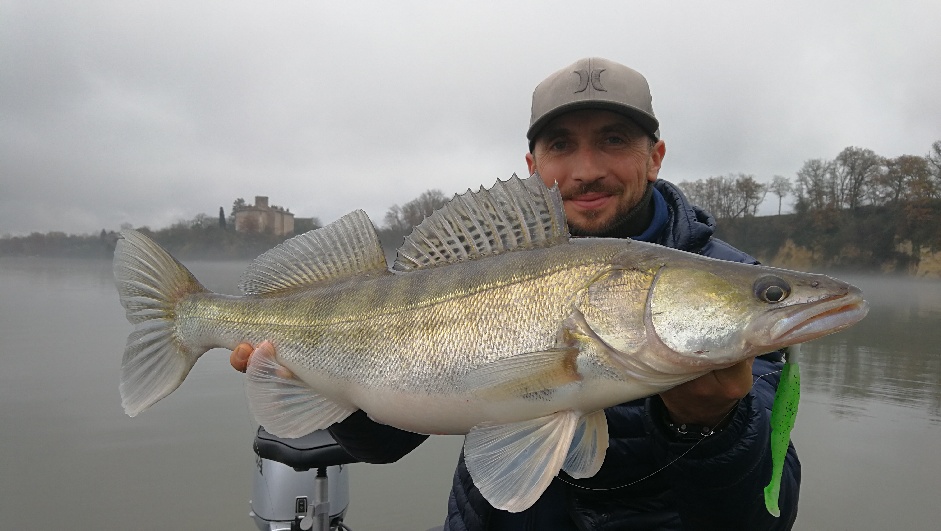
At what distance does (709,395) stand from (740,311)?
0.31 metres

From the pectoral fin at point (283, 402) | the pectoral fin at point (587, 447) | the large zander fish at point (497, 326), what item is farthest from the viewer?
the pectoral fin at point (283, 402)

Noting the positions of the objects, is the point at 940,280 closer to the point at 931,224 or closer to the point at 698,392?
the point at 931,224

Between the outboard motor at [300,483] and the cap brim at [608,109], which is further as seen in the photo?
the outboard motor at [300,483]

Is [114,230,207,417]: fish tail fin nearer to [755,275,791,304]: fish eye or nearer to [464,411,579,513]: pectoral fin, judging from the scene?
[464,411,579,513]: pectoral fin

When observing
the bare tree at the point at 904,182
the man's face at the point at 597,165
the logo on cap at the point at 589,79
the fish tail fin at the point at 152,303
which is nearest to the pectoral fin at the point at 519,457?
the man's face at the point at 597,165

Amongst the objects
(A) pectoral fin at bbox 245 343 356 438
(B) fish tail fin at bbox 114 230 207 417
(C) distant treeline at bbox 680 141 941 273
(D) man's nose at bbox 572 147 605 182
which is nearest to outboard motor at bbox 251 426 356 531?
(B) fish tail fin at bbox 114 230 207 417

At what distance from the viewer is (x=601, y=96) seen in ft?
9.99

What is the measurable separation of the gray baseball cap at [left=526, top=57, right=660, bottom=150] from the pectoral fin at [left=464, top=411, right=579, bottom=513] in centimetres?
185

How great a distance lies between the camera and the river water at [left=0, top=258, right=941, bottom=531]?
19.8 ft

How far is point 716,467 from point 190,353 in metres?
2.61

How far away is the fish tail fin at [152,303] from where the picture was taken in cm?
291

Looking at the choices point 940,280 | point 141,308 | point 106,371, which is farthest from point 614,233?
point 940,280

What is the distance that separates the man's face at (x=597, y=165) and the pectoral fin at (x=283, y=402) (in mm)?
1714

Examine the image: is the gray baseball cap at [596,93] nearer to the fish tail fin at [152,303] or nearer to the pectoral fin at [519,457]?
the pectoral fin at [519,457]
